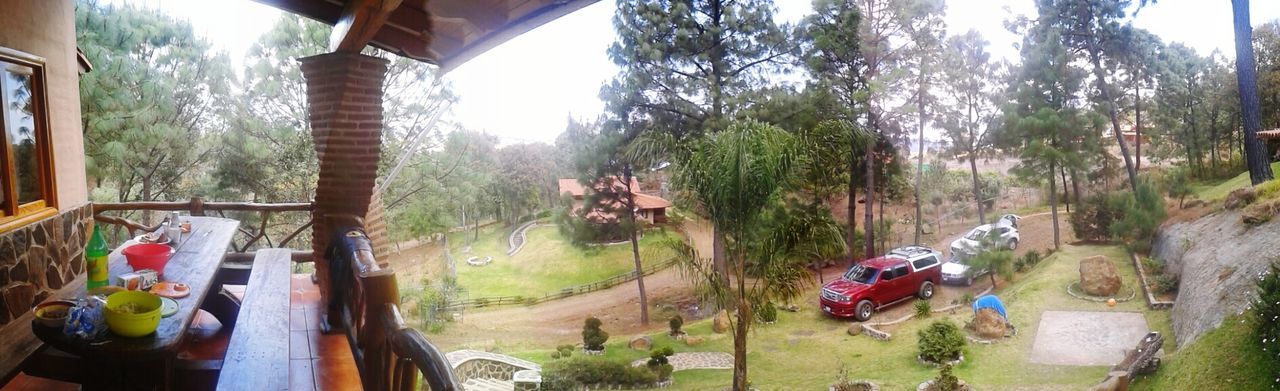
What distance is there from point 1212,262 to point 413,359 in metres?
4.84

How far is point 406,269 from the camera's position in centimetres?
641

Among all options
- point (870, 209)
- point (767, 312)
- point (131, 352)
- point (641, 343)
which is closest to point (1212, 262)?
point (870, 209)

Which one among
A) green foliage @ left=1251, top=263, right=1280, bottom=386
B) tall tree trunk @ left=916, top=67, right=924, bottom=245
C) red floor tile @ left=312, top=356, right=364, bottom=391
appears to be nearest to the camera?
red floor tile @ left=312, top=356, right=364, bottom=391

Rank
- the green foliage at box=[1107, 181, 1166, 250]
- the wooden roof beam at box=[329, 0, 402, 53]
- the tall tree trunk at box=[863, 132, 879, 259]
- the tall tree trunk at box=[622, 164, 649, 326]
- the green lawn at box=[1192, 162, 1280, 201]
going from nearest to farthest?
the wooden roof beam at box=[329, 0, 402, 53], the green lawn at box=[1192, 162, 1280, 201], the green foliage at box=[1107, 181, 1166, 250], the tall tree trunk at box=[863, 132, 879, 259], the tall tree trunk at box=[622, 164, 649, 326]

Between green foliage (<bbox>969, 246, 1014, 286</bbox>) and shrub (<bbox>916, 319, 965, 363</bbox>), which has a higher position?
green foliage (<bbox>969, 246, 1014, 286</bbox>)

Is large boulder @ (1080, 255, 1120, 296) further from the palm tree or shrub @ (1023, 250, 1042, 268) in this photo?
the palm tree

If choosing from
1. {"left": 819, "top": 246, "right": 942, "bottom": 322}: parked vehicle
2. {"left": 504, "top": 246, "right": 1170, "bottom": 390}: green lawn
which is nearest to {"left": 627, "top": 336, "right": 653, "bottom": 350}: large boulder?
{"left": 504, "top": 246, "right": 1170, "bottom": 390}: green lawn

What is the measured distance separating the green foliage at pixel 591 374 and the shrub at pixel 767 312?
88cm

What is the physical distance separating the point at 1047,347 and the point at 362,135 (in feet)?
14.5

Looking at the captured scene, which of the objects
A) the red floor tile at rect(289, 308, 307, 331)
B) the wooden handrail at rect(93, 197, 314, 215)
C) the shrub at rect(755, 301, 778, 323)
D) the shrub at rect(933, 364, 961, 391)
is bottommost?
the shrub at rect(933, 364, 961, 391)

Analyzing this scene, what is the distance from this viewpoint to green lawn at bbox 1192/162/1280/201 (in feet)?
14.3

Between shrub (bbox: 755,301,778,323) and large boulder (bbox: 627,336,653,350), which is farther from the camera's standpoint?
large boulder (bbox: 627,336,653,350)

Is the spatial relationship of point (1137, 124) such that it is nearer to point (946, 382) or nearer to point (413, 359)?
point (946, 382)

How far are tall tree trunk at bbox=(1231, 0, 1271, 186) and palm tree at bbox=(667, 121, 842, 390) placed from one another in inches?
96.8
